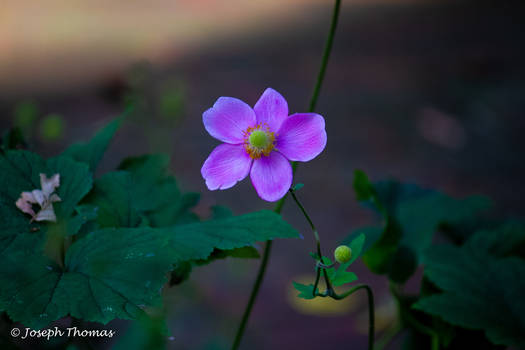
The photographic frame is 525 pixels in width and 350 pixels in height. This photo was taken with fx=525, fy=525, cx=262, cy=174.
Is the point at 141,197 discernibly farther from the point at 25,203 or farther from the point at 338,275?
the point at 338,275

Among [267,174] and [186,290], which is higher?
[267,174]

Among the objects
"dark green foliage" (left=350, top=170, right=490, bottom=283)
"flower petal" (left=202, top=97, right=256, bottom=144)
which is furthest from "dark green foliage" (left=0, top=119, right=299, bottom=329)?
"dark green foliage" (left=350, top=170, right=490, bottom=283)

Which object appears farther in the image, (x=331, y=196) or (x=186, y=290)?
(x=331, y=196)

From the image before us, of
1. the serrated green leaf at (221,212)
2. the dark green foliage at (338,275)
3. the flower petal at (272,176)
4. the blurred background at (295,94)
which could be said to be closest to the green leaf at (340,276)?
the dark green foliage at (338,275)

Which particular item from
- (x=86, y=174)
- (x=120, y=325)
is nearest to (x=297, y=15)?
(x=120, y=325)

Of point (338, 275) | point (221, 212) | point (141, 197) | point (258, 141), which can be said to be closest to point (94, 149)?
point (141, 197)

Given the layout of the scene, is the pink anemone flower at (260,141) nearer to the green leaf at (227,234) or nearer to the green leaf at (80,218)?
the green leaf at (227,234)

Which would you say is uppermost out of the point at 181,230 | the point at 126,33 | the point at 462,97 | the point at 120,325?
the point at 181,230

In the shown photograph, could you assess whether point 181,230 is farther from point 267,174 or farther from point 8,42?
point 8,42
